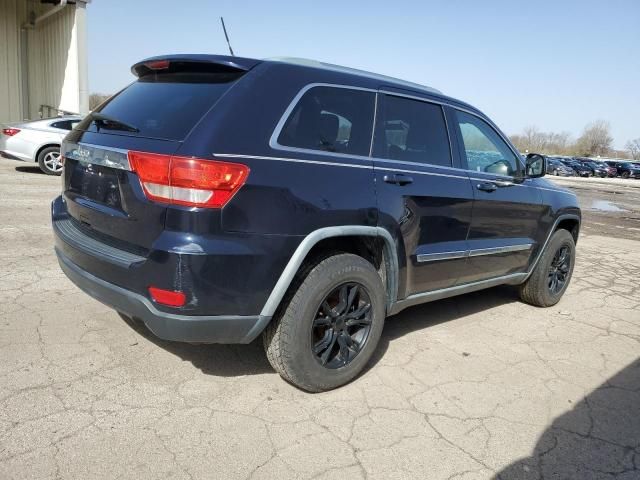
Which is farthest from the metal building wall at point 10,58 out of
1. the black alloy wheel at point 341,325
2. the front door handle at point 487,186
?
the black alloy wheel at point 341,325

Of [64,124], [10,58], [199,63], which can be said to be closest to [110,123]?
[199,63]

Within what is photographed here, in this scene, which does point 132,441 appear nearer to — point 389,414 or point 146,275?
point 146,275

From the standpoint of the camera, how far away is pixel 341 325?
3031 mm

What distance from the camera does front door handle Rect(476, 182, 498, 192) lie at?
3.89 metres

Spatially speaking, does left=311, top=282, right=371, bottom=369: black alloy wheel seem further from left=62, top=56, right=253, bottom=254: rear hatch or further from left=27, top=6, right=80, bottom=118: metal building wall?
left=27, top=6, right=80, bottom=118: metal building wall

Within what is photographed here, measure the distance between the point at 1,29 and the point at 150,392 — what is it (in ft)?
70.4

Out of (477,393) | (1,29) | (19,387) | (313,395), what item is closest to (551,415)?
(477,393)

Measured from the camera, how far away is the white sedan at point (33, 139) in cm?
1070

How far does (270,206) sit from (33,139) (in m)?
10.3

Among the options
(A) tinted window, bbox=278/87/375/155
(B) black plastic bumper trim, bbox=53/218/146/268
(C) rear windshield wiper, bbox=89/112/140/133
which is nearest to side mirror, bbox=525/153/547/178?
(A) tinted window, bbox=278/87/375/155

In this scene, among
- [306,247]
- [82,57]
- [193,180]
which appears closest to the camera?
[193,180]

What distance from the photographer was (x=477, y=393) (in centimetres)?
318

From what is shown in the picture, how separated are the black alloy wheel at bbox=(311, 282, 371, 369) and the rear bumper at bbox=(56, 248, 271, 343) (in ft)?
1.43

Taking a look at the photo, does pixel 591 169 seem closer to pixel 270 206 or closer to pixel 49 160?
pixel 49 160
